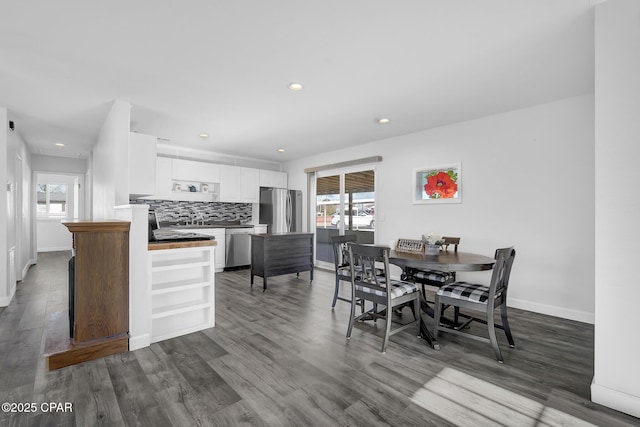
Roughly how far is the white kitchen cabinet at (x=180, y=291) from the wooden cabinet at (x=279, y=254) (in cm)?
140

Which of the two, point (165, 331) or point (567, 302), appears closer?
point (165, 331)

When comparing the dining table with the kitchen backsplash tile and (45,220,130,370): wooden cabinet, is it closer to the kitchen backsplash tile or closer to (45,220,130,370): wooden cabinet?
(45,220,130,370): wooden cabinet

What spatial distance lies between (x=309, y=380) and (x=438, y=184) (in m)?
3.34

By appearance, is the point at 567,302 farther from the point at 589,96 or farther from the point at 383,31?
the point at 383,31

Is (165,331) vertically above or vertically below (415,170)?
below

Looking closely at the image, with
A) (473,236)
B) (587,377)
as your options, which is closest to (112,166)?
(473,236)

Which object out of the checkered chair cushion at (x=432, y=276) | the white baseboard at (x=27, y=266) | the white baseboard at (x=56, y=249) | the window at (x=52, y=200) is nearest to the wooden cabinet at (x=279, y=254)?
the checkered chair cushion at (x=432, y=276)

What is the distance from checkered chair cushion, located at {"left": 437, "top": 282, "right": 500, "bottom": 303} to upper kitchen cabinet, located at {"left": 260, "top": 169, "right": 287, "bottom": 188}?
16.0ft

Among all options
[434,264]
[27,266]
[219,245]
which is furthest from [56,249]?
[434,264]

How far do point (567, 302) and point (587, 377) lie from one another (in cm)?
152

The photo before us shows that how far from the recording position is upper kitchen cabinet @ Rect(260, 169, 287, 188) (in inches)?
262

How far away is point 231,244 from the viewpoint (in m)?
5.82

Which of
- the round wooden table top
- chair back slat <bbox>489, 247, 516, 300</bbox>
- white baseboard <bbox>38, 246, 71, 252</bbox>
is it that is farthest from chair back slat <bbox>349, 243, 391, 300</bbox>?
white baseboard <bbox>38, 246, 71, 252</bbox>

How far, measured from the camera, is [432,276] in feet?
10.8
